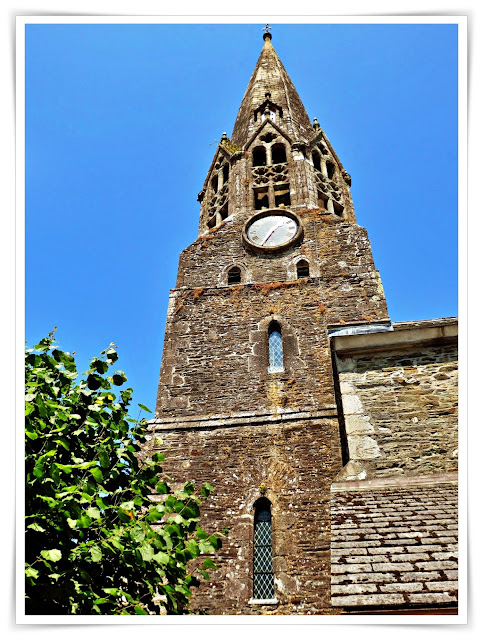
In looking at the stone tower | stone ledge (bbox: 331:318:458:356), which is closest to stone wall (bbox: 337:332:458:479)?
stone ledge (bbox: 331:318:458:356)

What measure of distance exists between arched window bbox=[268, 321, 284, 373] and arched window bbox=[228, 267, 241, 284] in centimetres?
204

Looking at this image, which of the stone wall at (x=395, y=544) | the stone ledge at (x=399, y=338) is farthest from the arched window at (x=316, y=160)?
the stone wall at (x=395, y=544)

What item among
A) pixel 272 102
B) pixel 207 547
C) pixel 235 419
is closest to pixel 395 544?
pixel 207 547

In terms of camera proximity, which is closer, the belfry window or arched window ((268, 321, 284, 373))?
arched window ((268, 321, 284, 373))

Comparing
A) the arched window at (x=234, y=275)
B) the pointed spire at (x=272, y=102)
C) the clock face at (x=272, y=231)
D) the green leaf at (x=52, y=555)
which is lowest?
the green leaf at (x=52, y=555)

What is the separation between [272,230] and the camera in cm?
1617

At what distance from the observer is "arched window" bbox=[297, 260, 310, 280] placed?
14.8m

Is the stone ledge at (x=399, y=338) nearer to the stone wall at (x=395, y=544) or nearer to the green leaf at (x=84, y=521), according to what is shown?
the stone wall at (x=395, y=544)

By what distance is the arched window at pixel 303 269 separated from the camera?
48.5 ft

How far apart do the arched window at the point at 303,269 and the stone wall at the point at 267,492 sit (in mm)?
4450

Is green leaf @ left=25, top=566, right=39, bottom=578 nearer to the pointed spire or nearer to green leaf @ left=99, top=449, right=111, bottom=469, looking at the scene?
green leaf @ left=99, top=449, right=111, bottom=469
